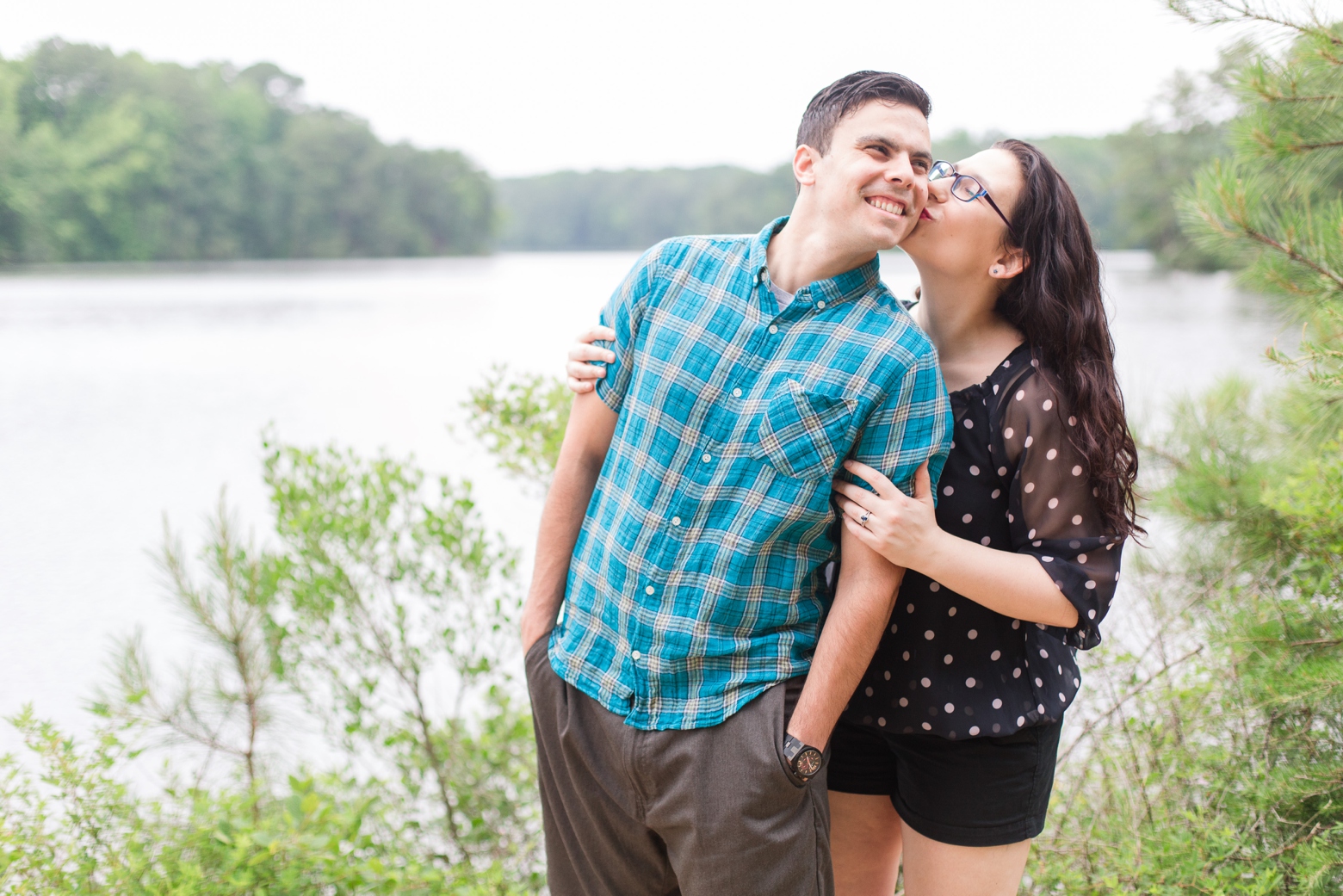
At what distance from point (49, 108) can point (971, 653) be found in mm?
15482

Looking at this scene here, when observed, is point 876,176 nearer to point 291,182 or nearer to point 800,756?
point 800,756

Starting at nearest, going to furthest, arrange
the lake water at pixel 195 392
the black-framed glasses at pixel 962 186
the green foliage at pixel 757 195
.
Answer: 1. the black-framed glasses at pixel 962 186
2. the lake water at pixel 195 392
3. the green foliage at pixel 757 195

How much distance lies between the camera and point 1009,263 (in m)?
1.43

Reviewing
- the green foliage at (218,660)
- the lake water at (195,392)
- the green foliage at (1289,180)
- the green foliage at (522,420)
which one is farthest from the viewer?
the lake water at (195,392)

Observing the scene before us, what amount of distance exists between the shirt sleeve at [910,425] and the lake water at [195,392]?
44 centimetres

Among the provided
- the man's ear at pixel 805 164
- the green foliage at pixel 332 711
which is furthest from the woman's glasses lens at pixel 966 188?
the green foliage at pixel 332 711

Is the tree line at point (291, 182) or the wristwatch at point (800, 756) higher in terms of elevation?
the tree line at point (291, 182)

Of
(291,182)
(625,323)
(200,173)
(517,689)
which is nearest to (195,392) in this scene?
(517,689)

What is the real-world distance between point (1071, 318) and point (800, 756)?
0.79m

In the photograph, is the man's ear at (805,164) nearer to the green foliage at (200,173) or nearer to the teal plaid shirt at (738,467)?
the teal plaid shirt at (738,467)

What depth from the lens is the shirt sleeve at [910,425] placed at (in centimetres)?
133

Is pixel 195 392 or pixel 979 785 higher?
pixel 979 785

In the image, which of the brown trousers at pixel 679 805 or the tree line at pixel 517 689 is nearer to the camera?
the brown trousers at pixel 679 805

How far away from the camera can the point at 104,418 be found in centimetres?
877
